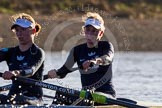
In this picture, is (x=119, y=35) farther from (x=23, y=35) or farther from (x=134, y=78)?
(x=23, y=35)

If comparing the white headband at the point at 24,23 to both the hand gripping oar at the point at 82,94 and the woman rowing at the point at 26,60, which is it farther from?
the hand gripping oar at the point at 82,94

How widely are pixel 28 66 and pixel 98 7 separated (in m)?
30.3

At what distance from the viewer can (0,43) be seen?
33.0 m

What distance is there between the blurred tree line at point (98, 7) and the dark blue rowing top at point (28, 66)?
29343mm

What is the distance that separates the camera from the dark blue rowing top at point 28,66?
13.2 meters

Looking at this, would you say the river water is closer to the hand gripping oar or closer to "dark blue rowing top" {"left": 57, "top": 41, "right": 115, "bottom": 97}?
"dark blue rowing top" {"left": 57, "top": 41, "right": 115, "bottom": 97}

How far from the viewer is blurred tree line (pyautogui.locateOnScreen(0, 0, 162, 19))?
4447 cm

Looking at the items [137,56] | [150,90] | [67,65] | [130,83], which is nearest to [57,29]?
[137,56]

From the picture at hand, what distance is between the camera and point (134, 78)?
76.2 ft

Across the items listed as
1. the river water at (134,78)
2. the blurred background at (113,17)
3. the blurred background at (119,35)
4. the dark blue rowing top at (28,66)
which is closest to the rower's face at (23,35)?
the dark blue rowing top at (28,66)

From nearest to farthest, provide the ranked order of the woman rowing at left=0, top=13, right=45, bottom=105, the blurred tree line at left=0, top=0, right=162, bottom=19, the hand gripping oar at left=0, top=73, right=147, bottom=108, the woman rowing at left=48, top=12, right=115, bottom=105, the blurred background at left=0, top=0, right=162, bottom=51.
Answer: the hand gripping oar at left=0, top=73, right=147, bottom=108 → the woman rowing at left=0, top=13, right=45, bottom=105 → the woman rowing at left=48, top=12, right=115, bottom=105 → the blurred background at left=0, top=0, right=162, bottom=51 → the blurred tree line at left=0, top=0, right=162, bottom=19

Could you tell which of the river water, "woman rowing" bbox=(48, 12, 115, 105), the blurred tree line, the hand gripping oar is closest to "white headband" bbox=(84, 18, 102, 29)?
"woman rowing" bbox=(48, 12, 115, 105)

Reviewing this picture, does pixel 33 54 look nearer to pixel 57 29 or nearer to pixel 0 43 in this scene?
pixel 0 43

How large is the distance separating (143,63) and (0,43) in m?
6.21
